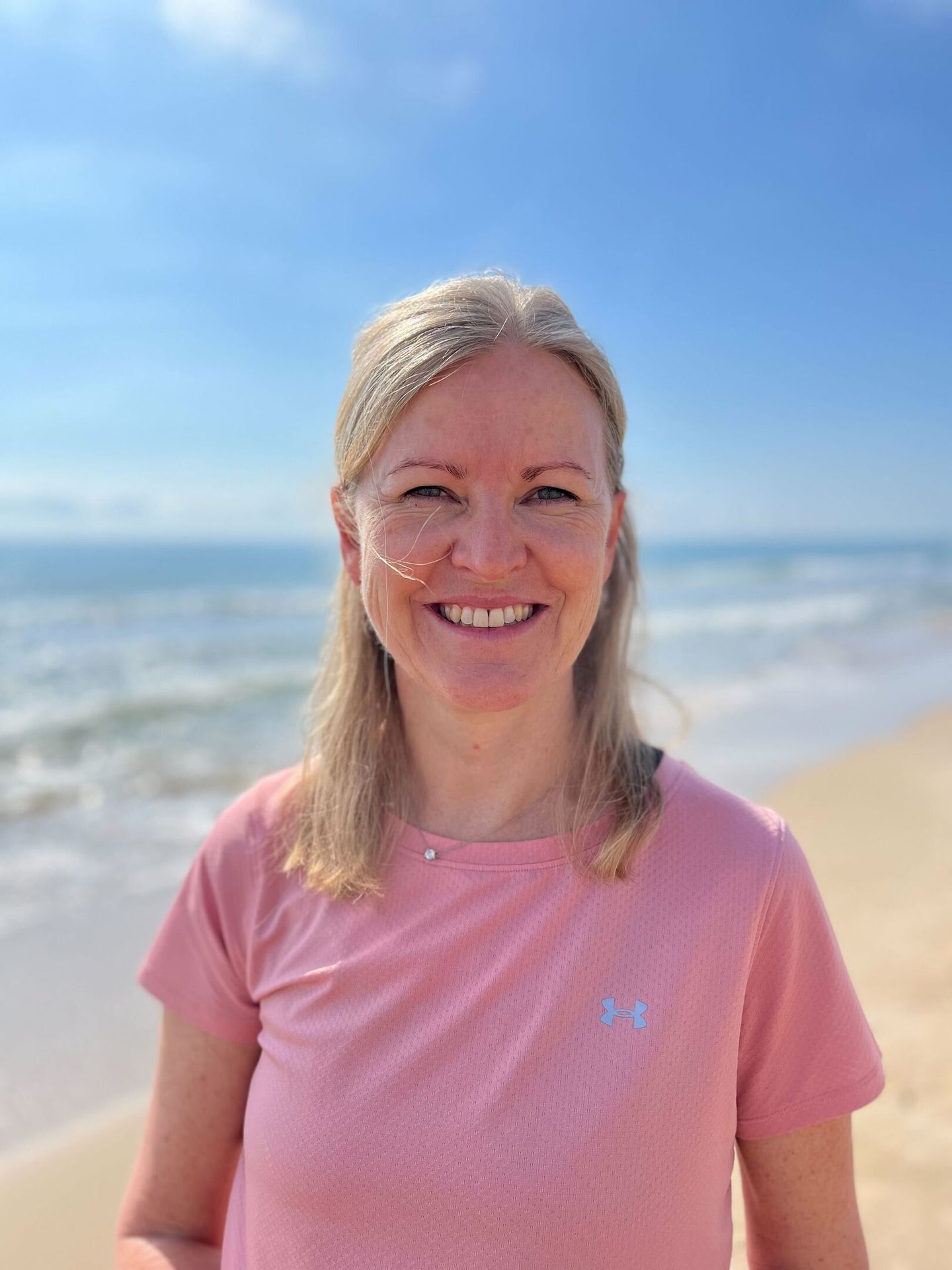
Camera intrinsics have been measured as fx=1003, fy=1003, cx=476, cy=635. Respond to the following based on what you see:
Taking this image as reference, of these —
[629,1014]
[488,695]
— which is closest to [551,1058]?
[629,1014]

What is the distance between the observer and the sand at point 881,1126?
3311 mm

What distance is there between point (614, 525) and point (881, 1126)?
2.74 metres

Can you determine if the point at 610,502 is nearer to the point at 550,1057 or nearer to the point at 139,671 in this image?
the point at 550,1057

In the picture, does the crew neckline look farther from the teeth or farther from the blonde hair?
the teeth

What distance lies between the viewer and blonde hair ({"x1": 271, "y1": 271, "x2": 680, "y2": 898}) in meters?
1.86

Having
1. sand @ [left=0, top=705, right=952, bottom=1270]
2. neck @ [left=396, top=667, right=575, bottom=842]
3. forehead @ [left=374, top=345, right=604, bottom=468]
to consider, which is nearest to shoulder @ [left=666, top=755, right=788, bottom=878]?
neck @ [left=396, top=667, right=575, bottom=842]

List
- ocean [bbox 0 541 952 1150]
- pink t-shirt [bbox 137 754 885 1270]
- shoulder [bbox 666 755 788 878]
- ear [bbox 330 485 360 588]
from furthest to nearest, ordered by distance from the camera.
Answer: ocean [bbox 0 541 952 1150] < ear [bbox 330 485 360 588] < shoulder [bbox 666 755 788 878] < pink t-shirt [bbox 137 754 885 1270]

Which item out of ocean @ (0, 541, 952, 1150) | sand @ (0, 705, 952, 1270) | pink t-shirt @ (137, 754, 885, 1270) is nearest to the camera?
pink t-shirt @ (137, 754, 885, 1270)

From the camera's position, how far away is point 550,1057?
5.60 ft

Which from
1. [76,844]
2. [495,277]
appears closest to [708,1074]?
[495,277]

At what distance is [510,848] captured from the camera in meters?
1.93

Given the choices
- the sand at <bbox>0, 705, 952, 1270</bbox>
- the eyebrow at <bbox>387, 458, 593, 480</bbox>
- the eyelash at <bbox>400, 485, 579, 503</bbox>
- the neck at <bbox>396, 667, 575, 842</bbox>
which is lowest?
the sand at <bbox>0, 705, 952, 1270</bbox>

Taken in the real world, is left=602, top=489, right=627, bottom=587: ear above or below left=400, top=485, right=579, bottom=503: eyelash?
above

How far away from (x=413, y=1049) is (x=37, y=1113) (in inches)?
122
